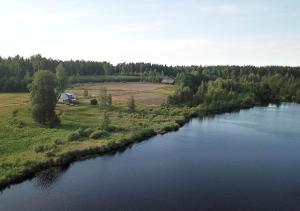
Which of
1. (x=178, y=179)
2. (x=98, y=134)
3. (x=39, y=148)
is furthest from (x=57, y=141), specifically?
(x=178, y=179)

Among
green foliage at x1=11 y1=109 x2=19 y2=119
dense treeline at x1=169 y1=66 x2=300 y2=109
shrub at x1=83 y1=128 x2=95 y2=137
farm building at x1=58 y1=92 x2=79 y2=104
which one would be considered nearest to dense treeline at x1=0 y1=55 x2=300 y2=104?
dense treeline at x1=169 y1=66 x2=300 y2=109

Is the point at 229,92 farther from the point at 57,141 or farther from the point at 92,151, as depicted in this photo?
the point at 57,141

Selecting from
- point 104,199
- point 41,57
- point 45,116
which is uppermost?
point 41,57

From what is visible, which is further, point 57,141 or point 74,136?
point 74,136

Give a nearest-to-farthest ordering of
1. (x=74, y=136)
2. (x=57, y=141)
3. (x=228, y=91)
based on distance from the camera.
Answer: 1. (x=57, y=141)
2. (x=74, y=136)
3. (x=228, y=91)

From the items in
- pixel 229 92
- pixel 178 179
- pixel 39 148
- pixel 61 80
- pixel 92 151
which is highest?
pixel 61 80

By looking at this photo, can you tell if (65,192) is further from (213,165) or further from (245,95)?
(245,95)

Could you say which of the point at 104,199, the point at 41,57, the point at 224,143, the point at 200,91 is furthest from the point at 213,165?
the point at 41,57

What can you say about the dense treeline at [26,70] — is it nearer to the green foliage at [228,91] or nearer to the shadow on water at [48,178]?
the green foliage at [228,91]
